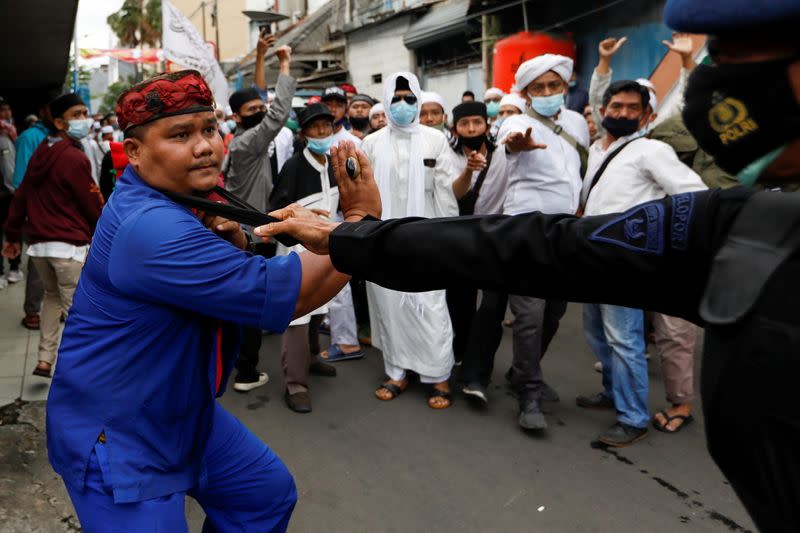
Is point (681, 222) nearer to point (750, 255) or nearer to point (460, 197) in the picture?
point (750, 255)

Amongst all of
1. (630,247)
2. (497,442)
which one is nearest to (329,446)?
(497,442)

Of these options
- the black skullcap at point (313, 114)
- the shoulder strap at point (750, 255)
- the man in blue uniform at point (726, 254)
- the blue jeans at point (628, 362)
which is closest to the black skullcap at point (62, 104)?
the black skullcap at point (313, 114)

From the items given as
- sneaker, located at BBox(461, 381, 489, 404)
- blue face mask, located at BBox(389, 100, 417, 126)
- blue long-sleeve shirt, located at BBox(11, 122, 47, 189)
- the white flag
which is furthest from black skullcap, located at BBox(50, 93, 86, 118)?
sneaker, located at BBox(461, 381, 489, 404)

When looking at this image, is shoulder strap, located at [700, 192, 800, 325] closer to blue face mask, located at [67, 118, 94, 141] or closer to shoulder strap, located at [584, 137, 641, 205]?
shoulder strap, located at [584, 137, 641, 205]

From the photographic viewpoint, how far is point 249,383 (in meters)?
5.02

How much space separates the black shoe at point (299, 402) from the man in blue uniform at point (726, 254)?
3.31m

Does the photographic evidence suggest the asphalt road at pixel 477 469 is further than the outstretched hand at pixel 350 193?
Yes

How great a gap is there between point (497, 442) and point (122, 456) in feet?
8.70

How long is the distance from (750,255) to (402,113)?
3925 millimetres

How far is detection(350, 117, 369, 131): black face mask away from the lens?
26.0ft

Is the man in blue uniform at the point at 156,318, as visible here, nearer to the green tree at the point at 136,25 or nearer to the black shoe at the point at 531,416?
the black shoe at the point at 531,416

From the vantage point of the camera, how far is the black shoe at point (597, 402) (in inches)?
179

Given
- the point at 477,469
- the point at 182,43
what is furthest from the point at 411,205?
the point at 182,43

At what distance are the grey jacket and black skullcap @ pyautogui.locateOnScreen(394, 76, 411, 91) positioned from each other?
2.46ft
